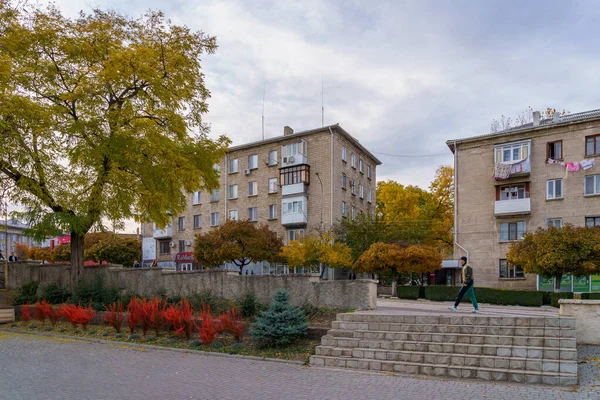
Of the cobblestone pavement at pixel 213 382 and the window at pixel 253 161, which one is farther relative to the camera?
the window at pixel 253 161

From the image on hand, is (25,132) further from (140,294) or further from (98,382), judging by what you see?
(98,382)

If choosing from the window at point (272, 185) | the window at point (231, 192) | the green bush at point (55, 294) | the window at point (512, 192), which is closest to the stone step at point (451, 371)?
the green bush at point (55, 294)

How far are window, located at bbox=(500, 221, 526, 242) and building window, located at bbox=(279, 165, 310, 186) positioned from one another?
16532mm

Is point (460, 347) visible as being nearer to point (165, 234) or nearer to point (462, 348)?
point (462, 348)

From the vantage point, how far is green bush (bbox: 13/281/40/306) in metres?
20.2

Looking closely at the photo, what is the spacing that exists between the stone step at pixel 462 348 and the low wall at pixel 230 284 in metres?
2.90

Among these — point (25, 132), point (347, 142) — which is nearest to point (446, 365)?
point (25, 132)

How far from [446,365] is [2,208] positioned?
55.6 feet

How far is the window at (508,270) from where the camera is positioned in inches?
1348

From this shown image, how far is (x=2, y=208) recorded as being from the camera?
1802 centimetres

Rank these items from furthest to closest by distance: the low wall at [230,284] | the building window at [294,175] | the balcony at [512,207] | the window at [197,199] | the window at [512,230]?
1. the window at [197,199]
2. the building window at [294,175]
3. the window at [512,230]
4. the balcony at [512,207]
5. the low wall at [230,284]

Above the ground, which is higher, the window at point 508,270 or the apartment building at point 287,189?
the apartment building at point 287,189

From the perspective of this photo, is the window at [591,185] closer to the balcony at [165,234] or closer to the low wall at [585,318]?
the low wall at [585,318]

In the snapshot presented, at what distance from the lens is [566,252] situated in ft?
82.9
